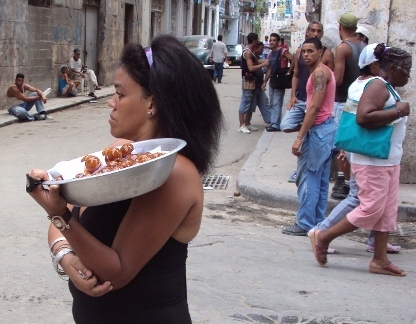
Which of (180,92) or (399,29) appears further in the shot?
(399,29)

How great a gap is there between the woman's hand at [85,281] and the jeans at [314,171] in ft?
13.8

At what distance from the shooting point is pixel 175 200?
2023mm

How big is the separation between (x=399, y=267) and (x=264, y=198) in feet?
7.38

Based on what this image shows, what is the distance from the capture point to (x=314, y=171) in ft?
20.0

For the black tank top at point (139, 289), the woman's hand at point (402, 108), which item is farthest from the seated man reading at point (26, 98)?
the black tank top at point (139, 289)

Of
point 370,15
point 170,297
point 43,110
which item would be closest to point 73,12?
point 43,110

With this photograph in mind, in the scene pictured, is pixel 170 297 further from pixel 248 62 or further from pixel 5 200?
pixel 248 62

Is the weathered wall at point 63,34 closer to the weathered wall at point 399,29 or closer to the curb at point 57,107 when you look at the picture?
the curb at point 57,107

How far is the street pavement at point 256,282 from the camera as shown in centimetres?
438

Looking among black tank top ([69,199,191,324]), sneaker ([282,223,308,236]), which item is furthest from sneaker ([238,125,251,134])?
black tank top ([69,199,191,324])

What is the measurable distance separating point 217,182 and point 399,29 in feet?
8.77

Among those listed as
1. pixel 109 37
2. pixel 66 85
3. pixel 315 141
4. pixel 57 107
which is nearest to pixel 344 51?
pixel 315 141

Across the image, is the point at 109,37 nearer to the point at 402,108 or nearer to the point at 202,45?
the point at 202,45

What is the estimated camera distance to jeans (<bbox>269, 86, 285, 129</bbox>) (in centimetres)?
1250
